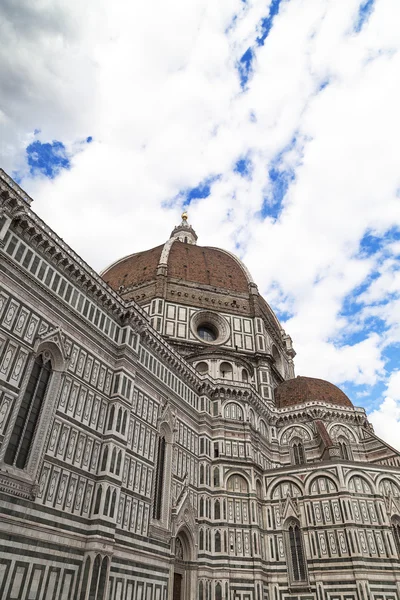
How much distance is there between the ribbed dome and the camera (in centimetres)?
4516

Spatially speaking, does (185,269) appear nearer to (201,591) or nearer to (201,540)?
(201,540)

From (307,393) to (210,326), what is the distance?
10573 mm

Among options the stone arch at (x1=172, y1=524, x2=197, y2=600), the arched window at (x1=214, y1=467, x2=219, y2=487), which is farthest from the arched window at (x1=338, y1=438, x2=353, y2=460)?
the stone arch at (x1=172, y1=524, x2=197, y2=600)

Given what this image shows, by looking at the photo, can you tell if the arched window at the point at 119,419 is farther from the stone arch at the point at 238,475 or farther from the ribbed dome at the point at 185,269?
the ribbed dome at the point at 185,269

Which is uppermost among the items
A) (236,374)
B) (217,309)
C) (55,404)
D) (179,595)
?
(217,309)

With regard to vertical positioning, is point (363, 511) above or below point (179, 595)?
above

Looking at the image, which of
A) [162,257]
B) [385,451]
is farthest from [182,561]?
[162,257]

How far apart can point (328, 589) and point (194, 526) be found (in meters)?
8.49

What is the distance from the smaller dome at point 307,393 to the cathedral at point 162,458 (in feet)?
0.56

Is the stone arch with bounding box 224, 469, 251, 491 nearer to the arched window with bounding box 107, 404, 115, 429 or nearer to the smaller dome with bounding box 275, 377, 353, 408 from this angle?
the smaller dome with bounding box 275, 377, 353, 408

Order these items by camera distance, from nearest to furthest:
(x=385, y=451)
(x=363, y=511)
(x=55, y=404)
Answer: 1. (x=55, y=404)
2. (x=363, y=511)
3. (x=385, y=451)

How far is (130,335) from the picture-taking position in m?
25.0

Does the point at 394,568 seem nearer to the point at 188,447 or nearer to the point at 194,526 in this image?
the point at 194,526

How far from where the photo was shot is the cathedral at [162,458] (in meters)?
17.5
